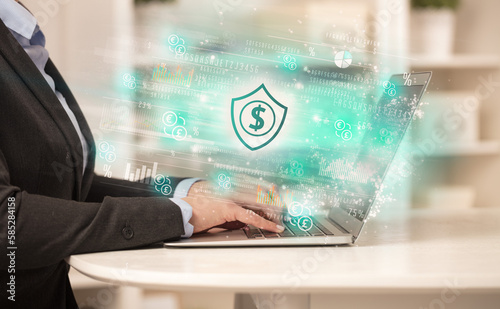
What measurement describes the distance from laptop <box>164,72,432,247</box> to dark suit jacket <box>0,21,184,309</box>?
66 mm

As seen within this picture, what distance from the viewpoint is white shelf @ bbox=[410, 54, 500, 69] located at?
2320 mm

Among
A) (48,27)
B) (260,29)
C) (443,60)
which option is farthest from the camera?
(443,60)

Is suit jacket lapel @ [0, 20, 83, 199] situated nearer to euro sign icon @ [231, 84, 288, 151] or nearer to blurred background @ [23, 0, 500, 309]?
euro sign icon @ [231, 84, 288, 151]

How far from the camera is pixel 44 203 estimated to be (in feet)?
2.31

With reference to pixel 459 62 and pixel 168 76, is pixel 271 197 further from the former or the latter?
pixel 459 62

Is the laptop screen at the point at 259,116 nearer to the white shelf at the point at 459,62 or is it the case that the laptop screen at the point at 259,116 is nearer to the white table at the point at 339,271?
the white table at the point at 339,271

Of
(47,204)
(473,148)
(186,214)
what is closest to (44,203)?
(47,204)

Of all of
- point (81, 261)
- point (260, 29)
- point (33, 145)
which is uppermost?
point (260, 29)

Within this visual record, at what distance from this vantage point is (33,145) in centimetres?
79

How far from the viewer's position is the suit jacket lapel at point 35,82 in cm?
79

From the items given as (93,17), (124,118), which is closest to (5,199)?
(124,118)

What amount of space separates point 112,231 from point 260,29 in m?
0.43

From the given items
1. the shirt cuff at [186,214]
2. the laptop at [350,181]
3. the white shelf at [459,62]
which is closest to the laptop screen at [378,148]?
the laptop at [350,181]

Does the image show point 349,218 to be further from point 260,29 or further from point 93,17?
point 93,17
